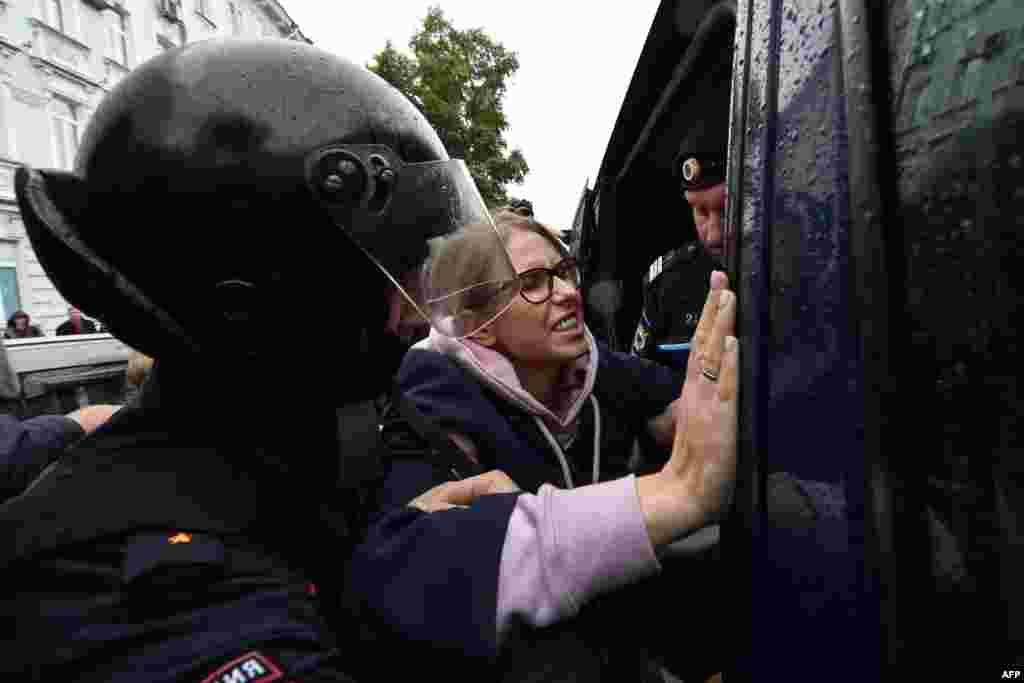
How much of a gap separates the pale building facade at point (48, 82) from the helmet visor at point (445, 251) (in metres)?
13.3

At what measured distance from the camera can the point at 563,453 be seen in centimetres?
148

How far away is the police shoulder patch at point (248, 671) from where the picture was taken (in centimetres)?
66

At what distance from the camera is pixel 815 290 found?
2.33 feet

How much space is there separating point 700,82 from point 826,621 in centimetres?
252

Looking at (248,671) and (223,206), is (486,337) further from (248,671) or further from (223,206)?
(248,671)

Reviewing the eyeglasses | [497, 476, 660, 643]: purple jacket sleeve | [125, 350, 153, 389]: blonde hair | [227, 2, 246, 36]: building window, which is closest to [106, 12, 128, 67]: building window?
[227, 2, 246, 36]: building window

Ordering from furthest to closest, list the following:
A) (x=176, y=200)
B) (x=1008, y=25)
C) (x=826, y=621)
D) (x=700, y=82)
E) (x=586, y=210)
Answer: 1. (x=586, y=210)
2. (x=700, y=82)
3. (x=176, y=200)
4. (x=826, y=621)
5. (x=1008, y=25)

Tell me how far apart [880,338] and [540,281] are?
3.54ft

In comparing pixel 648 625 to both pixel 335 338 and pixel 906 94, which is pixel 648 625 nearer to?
pixel 335 338

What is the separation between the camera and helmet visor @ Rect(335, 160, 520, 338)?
45.1 inches

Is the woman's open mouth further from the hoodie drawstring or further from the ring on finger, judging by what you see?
the ring on finger

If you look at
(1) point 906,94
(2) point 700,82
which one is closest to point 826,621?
(1) point 906,94

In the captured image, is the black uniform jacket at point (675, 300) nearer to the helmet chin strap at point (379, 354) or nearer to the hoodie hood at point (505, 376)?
the hoodie hood at point (505, 376)

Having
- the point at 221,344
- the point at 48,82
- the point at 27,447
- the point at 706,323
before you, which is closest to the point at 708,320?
the point at 706,323
